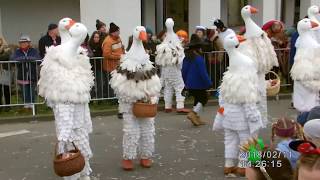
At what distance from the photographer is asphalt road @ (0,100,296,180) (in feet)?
23.8

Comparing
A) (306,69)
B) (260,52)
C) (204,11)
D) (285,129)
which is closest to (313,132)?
(285,129)

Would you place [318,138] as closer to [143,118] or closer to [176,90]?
[143,118]

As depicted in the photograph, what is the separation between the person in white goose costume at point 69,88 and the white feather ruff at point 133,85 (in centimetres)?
74

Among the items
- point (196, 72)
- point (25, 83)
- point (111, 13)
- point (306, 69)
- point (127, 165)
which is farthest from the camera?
point (111, 13)

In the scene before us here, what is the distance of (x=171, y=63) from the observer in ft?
35.1

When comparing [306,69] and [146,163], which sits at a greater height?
[306,69]

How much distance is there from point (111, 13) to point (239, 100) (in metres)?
9.45

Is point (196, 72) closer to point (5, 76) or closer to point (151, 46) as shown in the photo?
point (151, 46)

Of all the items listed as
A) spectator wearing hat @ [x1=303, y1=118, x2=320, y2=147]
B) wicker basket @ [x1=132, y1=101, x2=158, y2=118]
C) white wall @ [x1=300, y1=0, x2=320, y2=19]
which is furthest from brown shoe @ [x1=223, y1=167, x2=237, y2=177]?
white wall @ [x1=300, y1=0, x2=320, y2=19]

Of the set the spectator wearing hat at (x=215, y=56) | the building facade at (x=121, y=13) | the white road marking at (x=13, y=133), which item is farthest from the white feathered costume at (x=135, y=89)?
the building facade at (x=121, y=13)

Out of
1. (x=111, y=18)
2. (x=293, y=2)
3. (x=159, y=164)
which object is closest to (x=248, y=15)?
(x=159, y=164)

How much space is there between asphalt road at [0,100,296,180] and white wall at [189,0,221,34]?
6.75 meters

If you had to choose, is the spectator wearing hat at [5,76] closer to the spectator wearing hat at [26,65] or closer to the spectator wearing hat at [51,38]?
the spectator wearing hat at [26,65]

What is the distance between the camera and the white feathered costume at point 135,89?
23.1 ft
